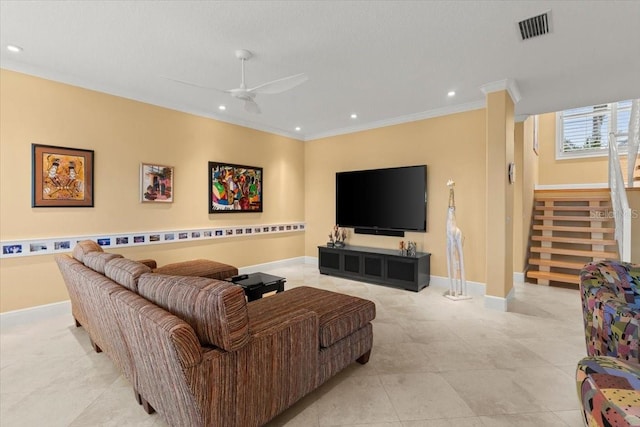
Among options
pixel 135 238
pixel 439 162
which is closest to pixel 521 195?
pixel 439 162

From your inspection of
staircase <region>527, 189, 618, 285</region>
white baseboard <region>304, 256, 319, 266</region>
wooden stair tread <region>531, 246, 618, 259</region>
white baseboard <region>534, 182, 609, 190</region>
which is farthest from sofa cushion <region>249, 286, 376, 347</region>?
white baseboard <region>534, 182, 609, 190</region>

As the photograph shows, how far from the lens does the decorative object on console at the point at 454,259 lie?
164 inches

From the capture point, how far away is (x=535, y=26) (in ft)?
8.27

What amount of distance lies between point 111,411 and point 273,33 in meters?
3.05

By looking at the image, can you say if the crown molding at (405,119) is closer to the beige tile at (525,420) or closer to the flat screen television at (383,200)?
the flat screen television at (383,200)

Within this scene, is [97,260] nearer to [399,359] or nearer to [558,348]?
[399,359]

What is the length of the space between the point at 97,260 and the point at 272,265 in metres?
3.72

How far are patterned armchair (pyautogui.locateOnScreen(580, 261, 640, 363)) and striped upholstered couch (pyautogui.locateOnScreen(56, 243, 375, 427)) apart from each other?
Answer: 1429 mm

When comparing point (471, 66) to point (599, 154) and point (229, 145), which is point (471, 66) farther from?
point (599, 154)

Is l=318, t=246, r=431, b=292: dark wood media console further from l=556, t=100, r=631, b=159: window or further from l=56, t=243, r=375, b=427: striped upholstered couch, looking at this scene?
l=556, t=100, r=631, b=159: window

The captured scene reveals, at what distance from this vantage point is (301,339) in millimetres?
1807

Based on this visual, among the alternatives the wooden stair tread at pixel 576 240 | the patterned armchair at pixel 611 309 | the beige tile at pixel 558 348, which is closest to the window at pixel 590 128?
the wooden stair tread at pixel 576 240

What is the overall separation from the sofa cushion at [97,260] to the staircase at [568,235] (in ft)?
19.0

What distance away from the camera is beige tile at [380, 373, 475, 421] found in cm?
189
